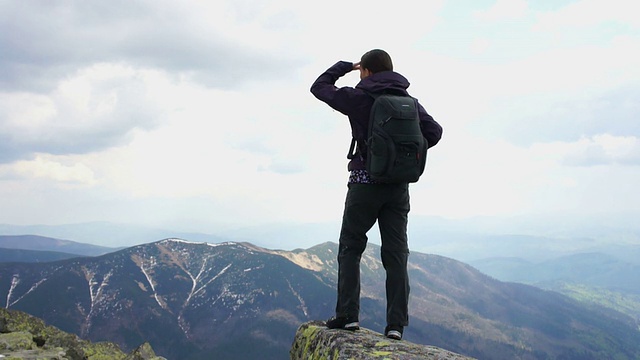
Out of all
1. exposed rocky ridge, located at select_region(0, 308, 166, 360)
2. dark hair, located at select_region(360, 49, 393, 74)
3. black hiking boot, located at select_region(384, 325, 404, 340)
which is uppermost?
dark hair, located at select_region(360, 49, 393, 74)

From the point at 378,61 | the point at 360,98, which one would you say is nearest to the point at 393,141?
the point at 360,98

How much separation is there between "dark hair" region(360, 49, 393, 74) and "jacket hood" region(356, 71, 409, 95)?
7.4 inches

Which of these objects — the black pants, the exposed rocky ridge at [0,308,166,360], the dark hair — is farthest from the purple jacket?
the exposed rocky ridge at [0,308,166,360]

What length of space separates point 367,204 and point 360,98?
206 centimetres

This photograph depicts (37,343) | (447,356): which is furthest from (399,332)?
(37,343)

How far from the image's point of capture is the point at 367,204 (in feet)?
29.2

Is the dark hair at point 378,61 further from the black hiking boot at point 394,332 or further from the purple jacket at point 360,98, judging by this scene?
the black hiking boot at point 394,332

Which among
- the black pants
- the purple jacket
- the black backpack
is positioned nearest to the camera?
the black backpack

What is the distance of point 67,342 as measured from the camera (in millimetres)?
30094

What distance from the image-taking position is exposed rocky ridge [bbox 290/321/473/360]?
25.0 feet

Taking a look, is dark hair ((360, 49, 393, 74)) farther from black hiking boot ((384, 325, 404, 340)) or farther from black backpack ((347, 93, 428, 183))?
black hiking boot ((384, 325, 404, 340))

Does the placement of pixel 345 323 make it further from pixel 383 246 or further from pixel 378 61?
pixel 378 61

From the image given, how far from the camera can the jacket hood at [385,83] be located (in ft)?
28.7

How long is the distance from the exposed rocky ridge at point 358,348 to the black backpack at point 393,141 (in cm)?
297
